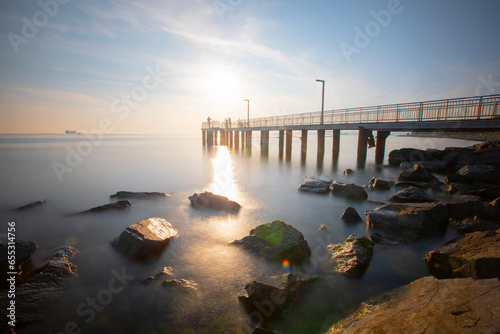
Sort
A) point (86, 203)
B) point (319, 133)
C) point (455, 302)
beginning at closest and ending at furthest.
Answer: point (455, 302), point (86, 203), point (319, 133)

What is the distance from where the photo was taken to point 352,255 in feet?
16.9

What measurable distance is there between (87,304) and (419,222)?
801 cm

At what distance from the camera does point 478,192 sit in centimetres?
989

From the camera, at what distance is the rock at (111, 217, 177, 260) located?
5.61 meters

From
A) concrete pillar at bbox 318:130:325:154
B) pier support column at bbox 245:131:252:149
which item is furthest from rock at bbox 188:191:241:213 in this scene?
pier support column at bbox 245:131:252:149

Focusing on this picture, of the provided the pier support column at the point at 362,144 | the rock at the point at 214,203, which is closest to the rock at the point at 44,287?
the rock at the point at 214,203

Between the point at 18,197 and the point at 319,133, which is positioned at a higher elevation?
the point at 319,133

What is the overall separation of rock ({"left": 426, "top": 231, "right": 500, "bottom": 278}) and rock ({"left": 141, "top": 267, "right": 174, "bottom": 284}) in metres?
5.47

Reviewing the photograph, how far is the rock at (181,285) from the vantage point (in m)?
4.45

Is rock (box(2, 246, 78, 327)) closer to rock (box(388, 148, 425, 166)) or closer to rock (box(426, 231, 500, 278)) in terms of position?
rock (box(426, 231, 500, 278))

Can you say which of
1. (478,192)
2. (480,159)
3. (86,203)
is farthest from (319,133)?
(86,203)

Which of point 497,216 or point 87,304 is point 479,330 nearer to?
point 87,304

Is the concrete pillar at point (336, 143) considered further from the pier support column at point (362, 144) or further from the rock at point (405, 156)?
the rock at point (405, 156)

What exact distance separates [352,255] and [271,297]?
92.4 inches
